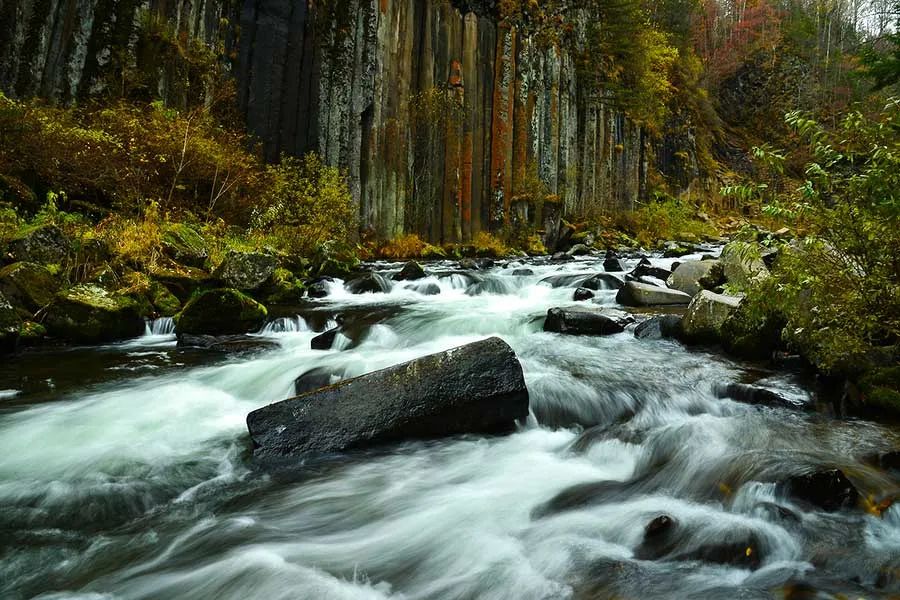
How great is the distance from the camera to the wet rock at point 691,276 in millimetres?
9609

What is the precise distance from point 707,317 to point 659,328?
2.13ft

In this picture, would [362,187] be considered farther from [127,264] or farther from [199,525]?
[199,525]

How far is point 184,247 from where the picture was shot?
8.85 metres

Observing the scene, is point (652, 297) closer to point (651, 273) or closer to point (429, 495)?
point (651, 273)

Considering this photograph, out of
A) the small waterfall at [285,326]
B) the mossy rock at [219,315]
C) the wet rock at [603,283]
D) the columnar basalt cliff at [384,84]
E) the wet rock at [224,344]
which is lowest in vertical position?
the wet rock at [224,344]

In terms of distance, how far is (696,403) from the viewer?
466 centimetres

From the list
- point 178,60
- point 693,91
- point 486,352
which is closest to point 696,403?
point 486,352

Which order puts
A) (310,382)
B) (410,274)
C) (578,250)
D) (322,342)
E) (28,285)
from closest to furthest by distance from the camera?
(310,382) < (28,285) < (322,342) < (410,274) < (578,250)

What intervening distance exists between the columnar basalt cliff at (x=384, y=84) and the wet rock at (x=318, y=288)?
4992mm

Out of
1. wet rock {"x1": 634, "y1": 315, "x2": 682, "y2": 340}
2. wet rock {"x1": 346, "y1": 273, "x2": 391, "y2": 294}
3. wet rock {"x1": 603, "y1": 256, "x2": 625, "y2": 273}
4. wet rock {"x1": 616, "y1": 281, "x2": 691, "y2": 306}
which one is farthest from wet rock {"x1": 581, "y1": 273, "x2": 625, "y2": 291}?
wet rock {"x1": 346, "y1": 273, "x2": 391, "y2": 294}

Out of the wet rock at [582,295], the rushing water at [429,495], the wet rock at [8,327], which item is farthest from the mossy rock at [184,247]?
the wet rock at [582,295]

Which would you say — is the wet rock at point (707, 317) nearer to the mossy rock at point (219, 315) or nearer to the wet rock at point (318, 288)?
the mossy rock at point (219, 315)

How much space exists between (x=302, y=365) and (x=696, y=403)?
4.03 metres

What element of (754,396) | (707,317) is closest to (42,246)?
(754,396)
